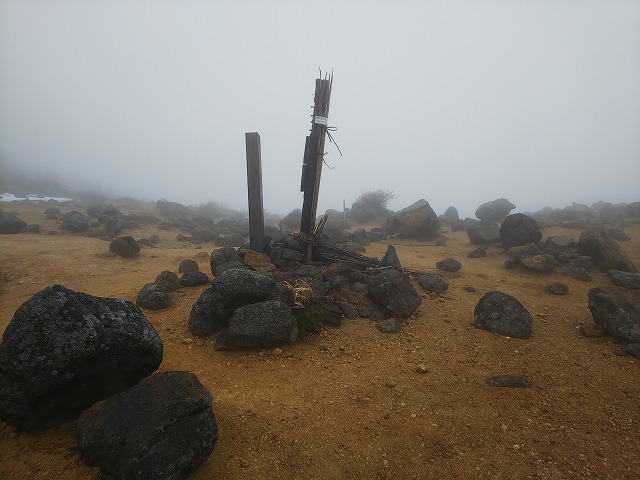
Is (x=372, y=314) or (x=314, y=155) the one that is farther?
(x=314, y=155)

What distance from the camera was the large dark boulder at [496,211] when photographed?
68.6 ft

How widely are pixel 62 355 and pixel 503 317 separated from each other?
6528 millimetres

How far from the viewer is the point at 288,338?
15.9ft

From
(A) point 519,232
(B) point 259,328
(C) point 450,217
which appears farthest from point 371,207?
(B) point 259,328

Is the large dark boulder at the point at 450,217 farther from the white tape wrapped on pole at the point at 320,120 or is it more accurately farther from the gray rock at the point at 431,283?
the white tape wrapped on pole at the point at 320,120

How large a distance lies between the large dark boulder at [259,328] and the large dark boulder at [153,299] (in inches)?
79.6

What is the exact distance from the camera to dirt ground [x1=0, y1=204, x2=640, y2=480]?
2.82 m

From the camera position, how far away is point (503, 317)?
5691mm

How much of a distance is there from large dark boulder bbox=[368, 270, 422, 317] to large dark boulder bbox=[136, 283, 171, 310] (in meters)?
4.41

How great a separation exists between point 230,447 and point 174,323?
3214 millimetres

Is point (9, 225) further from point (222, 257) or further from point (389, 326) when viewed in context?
point (389, 326)

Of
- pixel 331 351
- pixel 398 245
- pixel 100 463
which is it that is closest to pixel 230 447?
pixel 100 463

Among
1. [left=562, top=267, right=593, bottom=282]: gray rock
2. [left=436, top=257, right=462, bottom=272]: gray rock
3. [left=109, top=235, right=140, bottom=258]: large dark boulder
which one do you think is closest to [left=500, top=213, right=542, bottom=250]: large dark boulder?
[left=562, top=267, right=593, bottom=282]: gray rock

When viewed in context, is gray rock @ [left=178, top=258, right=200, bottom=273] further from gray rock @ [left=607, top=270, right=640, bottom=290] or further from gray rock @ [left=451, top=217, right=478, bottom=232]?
gray rock @ [left=451, top=217, right=478, bottom=232]
